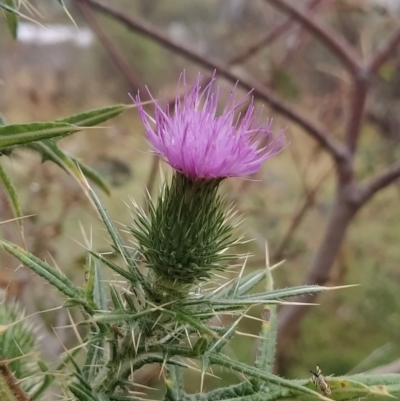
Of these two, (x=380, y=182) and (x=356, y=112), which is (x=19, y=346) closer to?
(x=380, y=182)

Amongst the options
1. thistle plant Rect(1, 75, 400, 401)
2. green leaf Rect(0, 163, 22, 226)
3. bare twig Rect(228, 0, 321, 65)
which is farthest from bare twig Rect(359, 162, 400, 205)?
green leaf Rect(0, 163, 22, 226)

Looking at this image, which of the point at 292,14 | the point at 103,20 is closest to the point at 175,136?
the point at 292,14

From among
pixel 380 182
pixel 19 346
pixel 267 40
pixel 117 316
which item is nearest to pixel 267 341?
pixel 117 316

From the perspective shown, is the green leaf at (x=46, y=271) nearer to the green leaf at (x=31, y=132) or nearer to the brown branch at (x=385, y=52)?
the green leaf at (x=31, y=132)

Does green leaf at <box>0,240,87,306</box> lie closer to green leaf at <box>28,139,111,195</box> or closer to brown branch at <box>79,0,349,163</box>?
green leaf at <box>28,139,111,195</box>

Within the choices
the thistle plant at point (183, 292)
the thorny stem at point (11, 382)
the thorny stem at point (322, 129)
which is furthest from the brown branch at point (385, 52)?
the thorny stem at point (11, 382)

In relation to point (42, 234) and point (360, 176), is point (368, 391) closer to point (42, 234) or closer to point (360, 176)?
point (42, 234)
